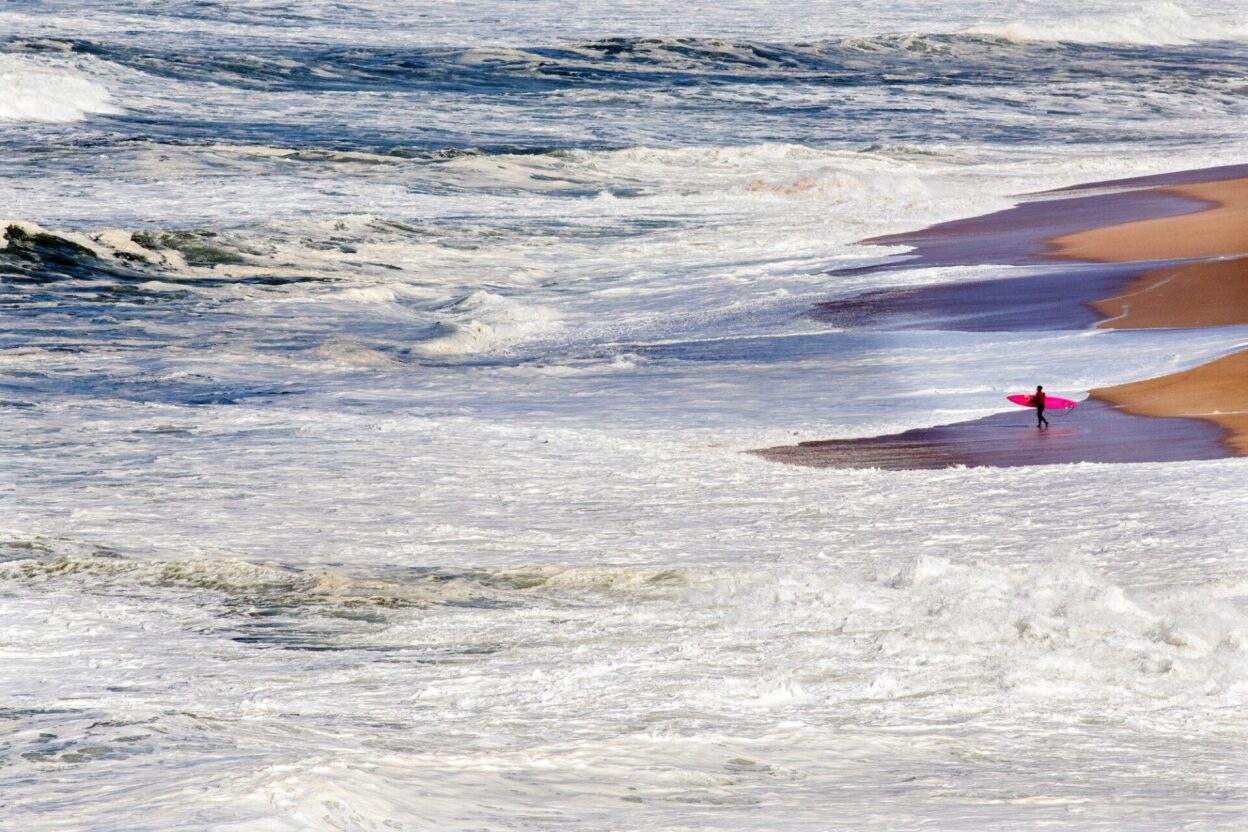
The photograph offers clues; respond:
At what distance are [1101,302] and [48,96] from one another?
26.0m

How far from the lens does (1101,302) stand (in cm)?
1584

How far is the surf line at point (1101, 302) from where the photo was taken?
1080 cm

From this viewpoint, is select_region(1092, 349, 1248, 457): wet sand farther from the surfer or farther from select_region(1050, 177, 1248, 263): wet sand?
select_region(1050, 177, 1248, 263): wet sand

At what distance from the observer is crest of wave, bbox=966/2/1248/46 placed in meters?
54.9

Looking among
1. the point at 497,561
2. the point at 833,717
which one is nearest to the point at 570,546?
the point at 497,561

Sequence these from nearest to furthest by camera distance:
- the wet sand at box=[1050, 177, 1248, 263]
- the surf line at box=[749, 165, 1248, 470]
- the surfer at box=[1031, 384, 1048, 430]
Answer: the surf line at box=[749, 165, 1248, 470] < the surfer at box=[1031, 384, 1048, 430] < the wet sand at box=[1050, 177, 1248, 263]

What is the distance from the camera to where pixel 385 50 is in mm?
46625

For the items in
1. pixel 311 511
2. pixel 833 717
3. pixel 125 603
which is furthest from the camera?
pixel 311 511

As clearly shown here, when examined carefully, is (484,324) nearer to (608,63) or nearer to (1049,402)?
(1049,402)

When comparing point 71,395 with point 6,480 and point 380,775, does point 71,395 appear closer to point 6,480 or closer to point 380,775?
point 6,480

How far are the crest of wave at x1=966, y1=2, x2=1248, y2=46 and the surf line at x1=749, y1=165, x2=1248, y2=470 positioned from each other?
28257 millimetres

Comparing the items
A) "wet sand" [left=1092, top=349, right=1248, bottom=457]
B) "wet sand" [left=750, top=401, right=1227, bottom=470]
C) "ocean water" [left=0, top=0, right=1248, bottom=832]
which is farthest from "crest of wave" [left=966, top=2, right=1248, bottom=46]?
"wet sand" [left=750, top=401, right=1227, bottom=470]

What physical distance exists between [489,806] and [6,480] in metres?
6.56

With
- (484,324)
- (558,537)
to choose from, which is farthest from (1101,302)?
(558,537)
